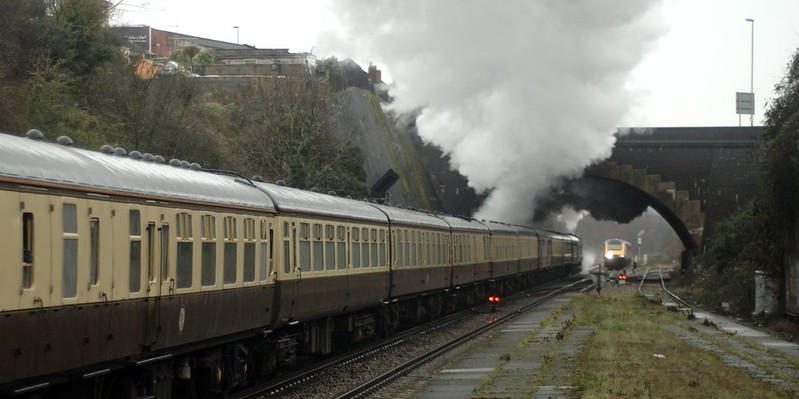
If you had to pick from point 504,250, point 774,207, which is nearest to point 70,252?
point 774,207

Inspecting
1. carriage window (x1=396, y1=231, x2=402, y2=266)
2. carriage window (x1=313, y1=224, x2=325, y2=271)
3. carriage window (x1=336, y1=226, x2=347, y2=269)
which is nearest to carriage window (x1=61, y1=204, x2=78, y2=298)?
carriage window (x1=313, y1=224, x2=325, y2=271)

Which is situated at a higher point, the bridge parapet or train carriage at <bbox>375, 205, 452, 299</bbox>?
the bridge parapet

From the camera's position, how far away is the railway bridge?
2704 inches

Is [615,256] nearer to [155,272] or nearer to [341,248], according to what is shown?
[341,248]

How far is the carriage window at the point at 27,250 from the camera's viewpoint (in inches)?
387

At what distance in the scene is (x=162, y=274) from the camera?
43.7 ft

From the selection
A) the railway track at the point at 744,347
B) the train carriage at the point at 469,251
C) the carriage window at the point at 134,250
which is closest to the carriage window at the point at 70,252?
the carriage window at the point at 134,250

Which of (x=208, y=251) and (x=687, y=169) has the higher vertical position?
(x=687, y=169)

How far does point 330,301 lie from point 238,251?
19.8 feet

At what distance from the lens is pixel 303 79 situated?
6003cm

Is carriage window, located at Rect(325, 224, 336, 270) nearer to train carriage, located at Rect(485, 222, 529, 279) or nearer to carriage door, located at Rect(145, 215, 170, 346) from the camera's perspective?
carriage door, located at Rect(145, 215, 170, 346)

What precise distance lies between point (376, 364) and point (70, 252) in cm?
1313

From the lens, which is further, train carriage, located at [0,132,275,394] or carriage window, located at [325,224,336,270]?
carriage window, located at [325,224,336,270]

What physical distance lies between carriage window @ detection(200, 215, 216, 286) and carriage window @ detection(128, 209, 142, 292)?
223cm
